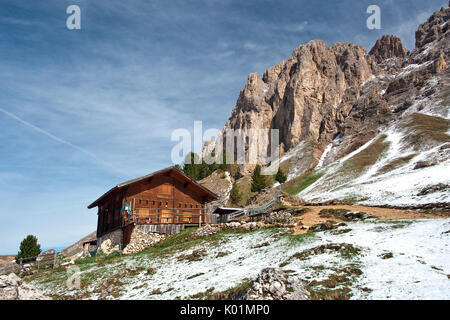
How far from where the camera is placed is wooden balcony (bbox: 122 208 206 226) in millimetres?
31406

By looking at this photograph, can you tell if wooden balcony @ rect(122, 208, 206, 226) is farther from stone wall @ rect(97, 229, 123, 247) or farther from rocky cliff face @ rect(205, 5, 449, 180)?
rocky cliff face @ rect(205, 5, 449, 180)

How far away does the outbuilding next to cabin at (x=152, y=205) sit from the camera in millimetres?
31172

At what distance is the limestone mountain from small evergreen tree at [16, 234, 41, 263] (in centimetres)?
5168

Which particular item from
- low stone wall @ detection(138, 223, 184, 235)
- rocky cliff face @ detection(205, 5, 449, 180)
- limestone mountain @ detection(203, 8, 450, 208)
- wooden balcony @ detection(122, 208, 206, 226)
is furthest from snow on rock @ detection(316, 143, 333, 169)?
low stone wall @ detection(138, 223, 184, 235)

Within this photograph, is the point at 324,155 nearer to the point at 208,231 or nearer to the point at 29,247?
the point at 29,247

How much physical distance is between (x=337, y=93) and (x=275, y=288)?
171 meters

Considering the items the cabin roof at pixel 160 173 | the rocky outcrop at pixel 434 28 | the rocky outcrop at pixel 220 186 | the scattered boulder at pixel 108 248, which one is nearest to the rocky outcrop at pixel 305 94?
the rocky outcrop at pixel 434 28

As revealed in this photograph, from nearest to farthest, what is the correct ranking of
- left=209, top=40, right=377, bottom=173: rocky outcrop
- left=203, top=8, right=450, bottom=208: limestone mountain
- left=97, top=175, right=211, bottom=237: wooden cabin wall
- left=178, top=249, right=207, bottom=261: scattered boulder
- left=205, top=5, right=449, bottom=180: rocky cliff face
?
left=178, top=249, right=207, bottom=261: scattered boulder, left=97, top=175, right=211, bottom=237: wooden cabin wall, left=203, top=8, right=450, bottom=208: limestone mountain, left=205, top=5, right=449, bottom=180: rocky cliff face, left=209, top=40, right=377, bottom=173: rocky outcrop

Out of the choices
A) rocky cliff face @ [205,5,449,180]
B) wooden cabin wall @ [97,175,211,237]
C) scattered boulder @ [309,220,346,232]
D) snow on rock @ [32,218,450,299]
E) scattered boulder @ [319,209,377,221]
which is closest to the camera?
snow on rock @ [32,218,450,299]

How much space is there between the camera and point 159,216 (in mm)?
34500

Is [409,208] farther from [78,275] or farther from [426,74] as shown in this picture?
[426,74]

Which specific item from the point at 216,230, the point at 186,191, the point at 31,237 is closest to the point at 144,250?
the point at 216,230

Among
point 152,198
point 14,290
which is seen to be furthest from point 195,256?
point 152,198
